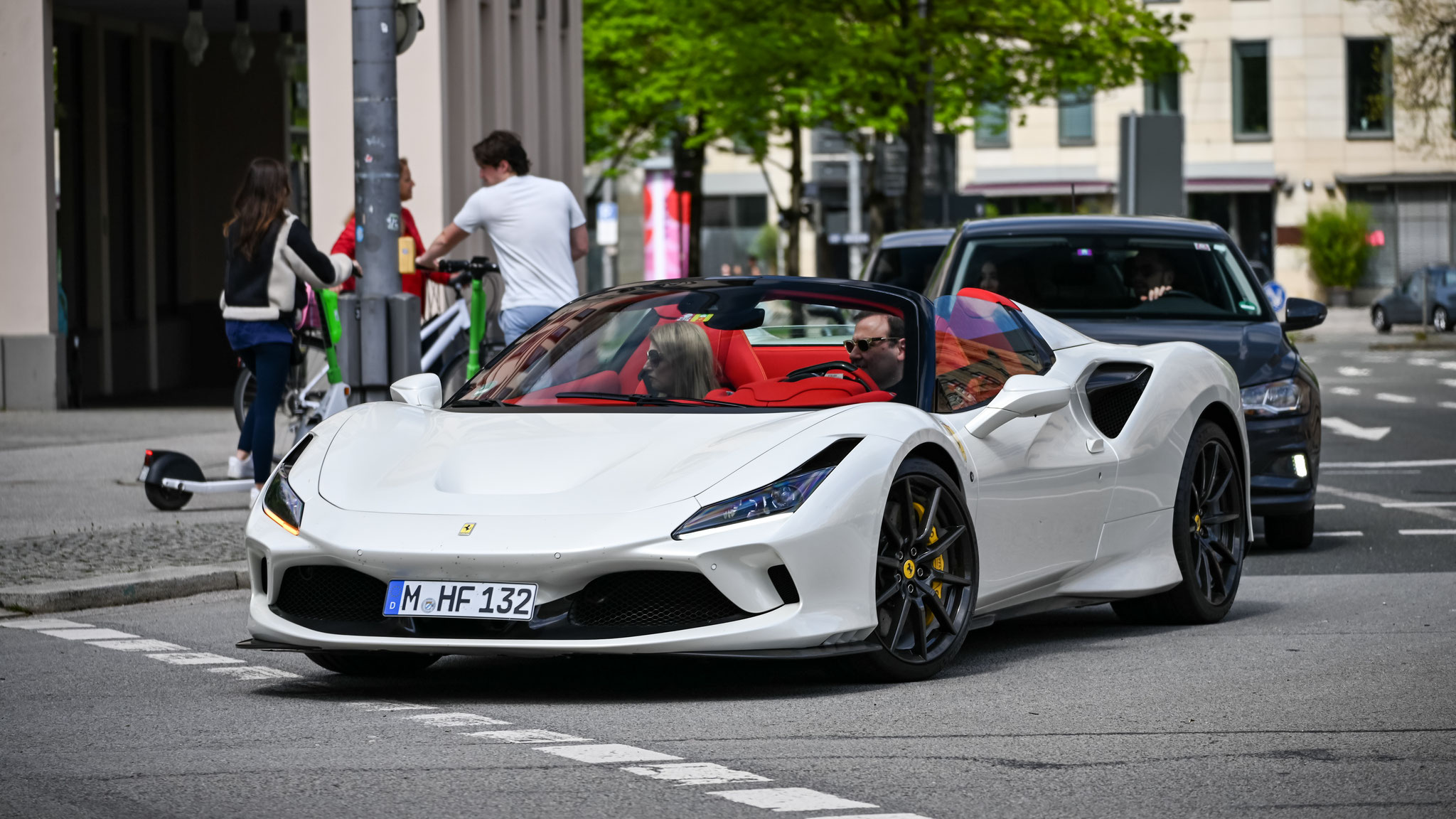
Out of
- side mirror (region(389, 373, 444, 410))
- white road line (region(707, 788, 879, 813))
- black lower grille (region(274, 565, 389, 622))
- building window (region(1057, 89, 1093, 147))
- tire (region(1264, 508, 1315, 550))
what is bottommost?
tire (region(1264, 508, 1315, 550))

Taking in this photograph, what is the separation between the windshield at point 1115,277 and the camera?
36.9ft

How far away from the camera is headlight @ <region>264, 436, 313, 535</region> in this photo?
20.9 feet

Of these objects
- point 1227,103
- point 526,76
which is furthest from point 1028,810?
point 1227,103

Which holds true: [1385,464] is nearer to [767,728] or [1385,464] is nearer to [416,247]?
[416,247]

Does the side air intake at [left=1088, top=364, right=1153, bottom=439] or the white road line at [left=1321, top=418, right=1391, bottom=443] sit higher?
the side air intake at [left=1088, top=364, right=1153, bottom=439]

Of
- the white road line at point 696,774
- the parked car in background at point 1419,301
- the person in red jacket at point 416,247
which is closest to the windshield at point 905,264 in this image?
the person in red jacket at point 416,247

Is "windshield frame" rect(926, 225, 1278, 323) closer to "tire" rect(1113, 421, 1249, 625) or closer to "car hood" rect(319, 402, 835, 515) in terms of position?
"tire" rect(1113, 421, 1249, 625)

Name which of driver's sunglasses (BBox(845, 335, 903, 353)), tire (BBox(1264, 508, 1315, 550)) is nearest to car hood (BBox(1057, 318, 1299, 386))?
tire (BBox(1264, 508, 1315, 550))

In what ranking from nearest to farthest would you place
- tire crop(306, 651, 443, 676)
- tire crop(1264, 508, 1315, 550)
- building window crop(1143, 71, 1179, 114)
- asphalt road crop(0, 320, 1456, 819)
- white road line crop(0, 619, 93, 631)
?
asphalt road crop(0, 320, 1456, 819) → tire crop(306, 651, 443, 676) → white road line crop(0, 619, 93, 631) → tire crop(1264, 508, 1315, 550) → building window crop(1143, 71, 1179, 114)

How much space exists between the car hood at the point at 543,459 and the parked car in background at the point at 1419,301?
4422 centimetres

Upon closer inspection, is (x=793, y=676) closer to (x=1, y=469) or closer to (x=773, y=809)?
(x=773, y=809)

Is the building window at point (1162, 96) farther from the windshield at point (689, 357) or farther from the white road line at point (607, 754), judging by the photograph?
the white road line at point (607, 754)

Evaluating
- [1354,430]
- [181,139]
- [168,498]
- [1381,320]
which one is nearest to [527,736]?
[168,498]

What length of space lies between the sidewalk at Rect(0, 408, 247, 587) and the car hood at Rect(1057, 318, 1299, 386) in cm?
418
